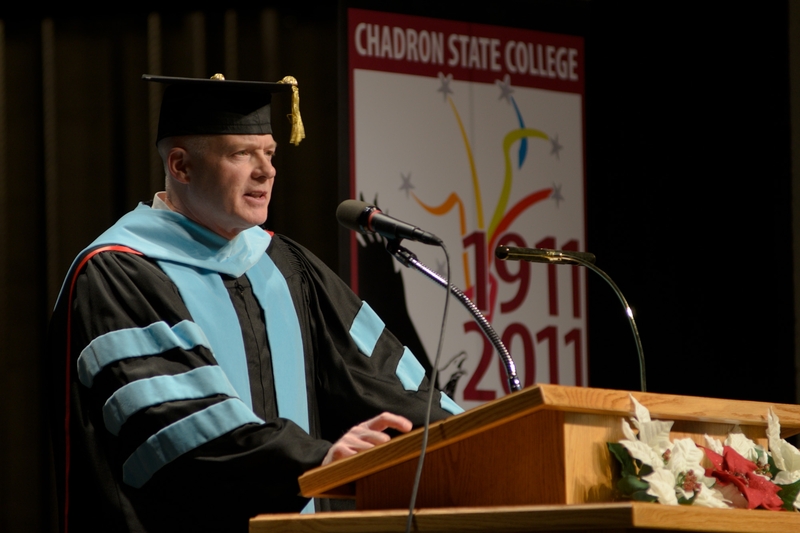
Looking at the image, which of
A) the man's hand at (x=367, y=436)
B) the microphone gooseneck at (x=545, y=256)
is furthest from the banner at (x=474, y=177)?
the man's hand at (x=367, y=436)

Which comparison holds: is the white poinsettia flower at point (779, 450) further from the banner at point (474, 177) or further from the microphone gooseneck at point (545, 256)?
the banner at point (474, 177)

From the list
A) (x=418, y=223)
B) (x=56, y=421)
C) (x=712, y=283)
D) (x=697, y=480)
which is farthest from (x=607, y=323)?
(x=697, y=480)

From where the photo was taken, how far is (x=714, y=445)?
1.73 m

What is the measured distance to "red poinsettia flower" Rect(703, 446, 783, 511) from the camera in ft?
5.46

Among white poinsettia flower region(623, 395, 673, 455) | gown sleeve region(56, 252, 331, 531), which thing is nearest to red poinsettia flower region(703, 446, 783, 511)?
white poinsettia flower region(623, 395, 673, 455)

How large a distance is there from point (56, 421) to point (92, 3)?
101 inches

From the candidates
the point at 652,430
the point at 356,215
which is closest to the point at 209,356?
the point at 356,215

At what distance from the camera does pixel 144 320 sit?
7.89 feet

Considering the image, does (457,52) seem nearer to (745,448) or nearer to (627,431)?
(745,448)

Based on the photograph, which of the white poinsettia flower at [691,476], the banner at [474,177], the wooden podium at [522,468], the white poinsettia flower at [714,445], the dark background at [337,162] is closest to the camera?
the wooden podium at [522,468]

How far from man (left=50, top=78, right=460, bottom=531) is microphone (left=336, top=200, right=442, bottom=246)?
348 millimetres

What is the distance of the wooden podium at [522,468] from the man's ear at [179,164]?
126 centimetres

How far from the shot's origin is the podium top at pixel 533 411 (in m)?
1.51

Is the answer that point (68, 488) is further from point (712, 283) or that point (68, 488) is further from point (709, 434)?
point (712, 283)
